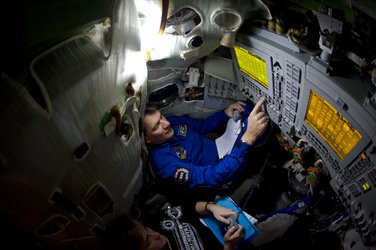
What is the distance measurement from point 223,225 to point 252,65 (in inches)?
48.7

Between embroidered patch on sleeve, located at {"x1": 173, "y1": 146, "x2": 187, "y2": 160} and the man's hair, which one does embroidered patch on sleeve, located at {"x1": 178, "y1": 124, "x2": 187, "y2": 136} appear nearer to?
embroidered patch on sleeve, located at {"x1": 173, "y1": 146, "x2": 187, "y2": 160}

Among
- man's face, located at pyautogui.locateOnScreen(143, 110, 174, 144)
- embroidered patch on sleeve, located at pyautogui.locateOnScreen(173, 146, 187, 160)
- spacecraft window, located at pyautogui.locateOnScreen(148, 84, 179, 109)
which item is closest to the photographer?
man's face, located at pyautogui.locateOnScreen(143, 110, 174, 144)

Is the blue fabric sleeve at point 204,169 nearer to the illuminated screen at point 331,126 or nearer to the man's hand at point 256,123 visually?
the man's hand at point 256,123

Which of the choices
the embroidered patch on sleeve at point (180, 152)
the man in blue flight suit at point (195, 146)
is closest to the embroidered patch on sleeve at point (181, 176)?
the man in blue flight suit at point (195, 146)

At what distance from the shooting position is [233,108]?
2895 millimetres

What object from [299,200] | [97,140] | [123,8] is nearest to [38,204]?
[97,140]

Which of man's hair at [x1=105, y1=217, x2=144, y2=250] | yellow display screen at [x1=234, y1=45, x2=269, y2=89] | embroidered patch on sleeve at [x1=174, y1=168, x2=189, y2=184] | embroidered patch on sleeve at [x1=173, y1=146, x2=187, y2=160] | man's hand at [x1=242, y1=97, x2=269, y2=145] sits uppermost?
yellow display screen at [x1=234, y1=45, x2=269, y2=89]

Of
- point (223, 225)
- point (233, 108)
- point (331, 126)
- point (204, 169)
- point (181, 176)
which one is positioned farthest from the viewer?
point (233, 108)

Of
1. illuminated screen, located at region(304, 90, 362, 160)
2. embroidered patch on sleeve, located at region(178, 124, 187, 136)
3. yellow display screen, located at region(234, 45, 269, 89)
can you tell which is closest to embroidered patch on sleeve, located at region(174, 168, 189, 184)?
embroidered patch on sleeve, located at region(178, 124, 187, 136)

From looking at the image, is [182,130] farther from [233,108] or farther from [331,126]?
[331,126]

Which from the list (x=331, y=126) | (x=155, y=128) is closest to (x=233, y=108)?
(x=155, y=128)

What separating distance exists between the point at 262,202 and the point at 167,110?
1276mm

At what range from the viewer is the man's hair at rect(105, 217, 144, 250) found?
1.81 meters

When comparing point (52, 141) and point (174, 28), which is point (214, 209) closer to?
point (174, 28)
